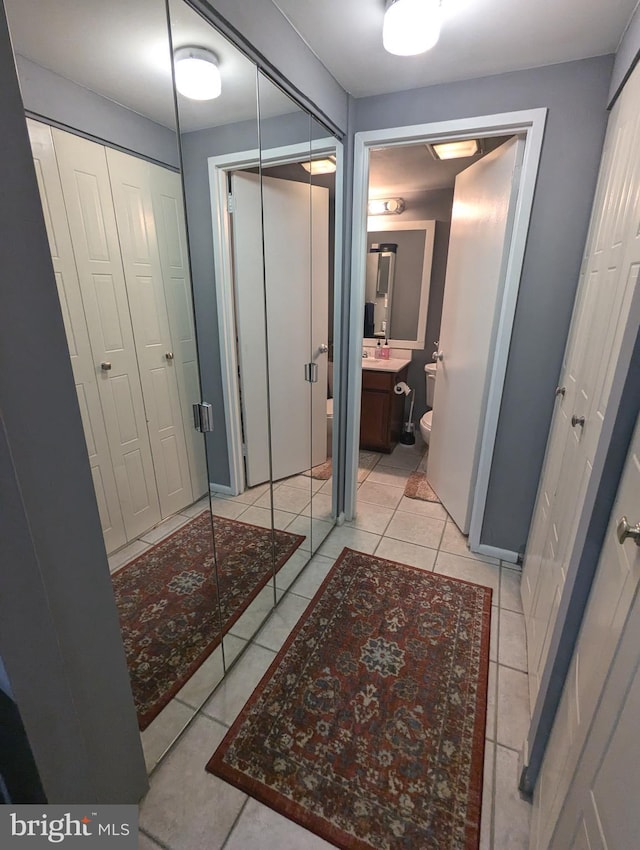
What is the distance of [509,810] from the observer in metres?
1.10

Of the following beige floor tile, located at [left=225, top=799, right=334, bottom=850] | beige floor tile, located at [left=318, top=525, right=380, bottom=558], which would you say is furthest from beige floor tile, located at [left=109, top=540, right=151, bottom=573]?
beige floor tile, located at [left=318, top=525, right=380, bottom=558]

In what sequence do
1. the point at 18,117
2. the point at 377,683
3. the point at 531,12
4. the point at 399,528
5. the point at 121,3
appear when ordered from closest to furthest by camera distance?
the point at 18,117, the point at 121,3, the point at 531,12, the point at 377,683, the point at 399,528

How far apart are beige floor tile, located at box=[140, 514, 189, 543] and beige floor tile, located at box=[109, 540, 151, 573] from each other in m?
0.02

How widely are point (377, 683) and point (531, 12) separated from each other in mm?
2436

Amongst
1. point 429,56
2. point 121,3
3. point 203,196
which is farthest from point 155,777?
point 429,56

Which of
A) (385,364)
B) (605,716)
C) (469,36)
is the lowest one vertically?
(605,716)

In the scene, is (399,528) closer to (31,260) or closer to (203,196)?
(203,196)

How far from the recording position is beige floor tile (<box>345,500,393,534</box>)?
2445 mm

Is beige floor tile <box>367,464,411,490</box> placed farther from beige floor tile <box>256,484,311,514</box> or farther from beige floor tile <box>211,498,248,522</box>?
beige floor tile <box>211,498,248,522</box>

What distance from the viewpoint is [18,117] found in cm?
61

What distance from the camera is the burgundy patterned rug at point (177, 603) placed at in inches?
53.0

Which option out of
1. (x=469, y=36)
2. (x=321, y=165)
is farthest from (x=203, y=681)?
(x=469, y=36)

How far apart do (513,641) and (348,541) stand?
38.6 inches

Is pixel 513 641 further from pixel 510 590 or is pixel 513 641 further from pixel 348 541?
pixel 348 541
